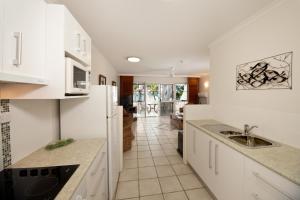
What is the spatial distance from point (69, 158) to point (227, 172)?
1601 millimetres

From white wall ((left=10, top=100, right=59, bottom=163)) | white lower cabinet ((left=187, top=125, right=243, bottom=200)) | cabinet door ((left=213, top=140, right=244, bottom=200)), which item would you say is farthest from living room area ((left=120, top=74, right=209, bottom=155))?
white wall ((left=10, top=100, right=59, bottom=163))

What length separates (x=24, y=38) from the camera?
872 millimetres

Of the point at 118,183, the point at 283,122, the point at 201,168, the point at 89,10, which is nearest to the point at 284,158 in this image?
the point at 283,122

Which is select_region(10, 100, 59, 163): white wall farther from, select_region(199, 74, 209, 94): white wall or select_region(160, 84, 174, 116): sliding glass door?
select_region(199, 74, 209, 94): white wall

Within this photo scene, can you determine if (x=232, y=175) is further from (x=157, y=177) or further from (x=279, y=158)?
(x=157, y=177)

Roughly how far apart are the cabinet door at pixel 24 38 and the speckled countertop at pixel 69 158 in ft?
2.24

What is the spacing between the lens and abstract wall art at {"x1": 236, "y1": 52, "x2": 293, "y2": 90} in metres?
1.58

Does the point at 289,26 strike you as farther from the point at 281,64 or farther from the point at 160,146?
the point at 160,146

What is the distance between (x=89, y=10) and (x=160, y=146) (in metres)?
3.25

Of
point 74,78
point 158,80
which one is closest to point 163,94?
point 158,80

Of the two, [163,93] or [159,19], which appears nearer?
[159,19]

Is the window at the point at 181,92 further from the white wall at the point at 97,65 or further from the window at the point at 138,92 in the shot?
the white wall at the point at 97,65

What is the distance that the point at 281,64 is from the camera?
5.36 feet

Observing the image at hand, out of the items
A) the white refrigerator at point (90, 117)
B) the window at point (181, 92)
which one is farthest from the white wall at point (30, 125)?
the window at point (181, 92)
